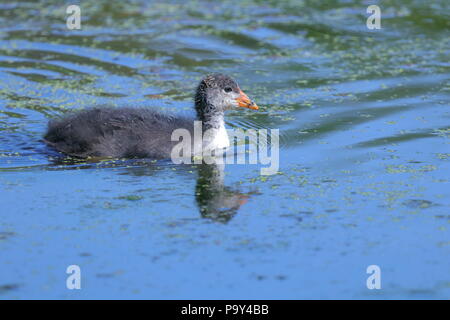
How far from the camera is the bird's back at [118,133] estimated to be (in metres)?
7.09

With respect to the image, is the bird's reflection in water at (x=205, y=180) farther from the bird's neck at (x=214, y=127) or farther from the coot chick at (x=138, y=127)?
the bird's neck at (x=214, y=127)

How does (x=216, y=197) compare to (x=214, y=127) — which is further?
(x=214, y=127)

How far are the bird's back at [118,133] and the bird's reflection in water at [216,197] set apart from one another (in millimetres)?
587

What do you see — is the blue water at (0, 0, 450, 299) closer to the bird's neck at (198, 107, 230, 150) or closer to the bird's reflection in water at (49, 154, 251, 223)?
the bird's reflection in water at (49, 154, 251, 223)

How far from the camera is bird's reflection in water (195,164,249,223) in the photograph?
5637 mm

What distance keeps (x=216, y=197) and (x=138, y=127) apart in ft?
4.95

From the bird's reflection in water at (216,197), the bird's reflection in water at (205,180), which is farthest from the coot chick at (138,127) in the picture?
the bird's reflection in water at (216,197)

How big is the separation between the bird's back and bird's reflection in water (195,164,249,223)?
1.93ft

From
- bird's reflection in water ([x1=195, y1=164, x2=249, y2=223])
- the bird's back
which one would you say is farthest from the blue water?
the bird's back

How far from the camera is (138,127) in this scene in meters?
7.23

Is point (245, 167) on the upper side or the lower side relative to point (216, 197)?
upper

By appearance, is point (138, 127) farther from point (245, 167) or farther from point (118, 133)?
point (245, 167)

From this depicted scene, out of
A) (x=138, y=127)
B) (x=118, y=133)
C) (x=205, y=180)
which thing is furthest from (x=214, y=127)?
(x=205, y=180)
